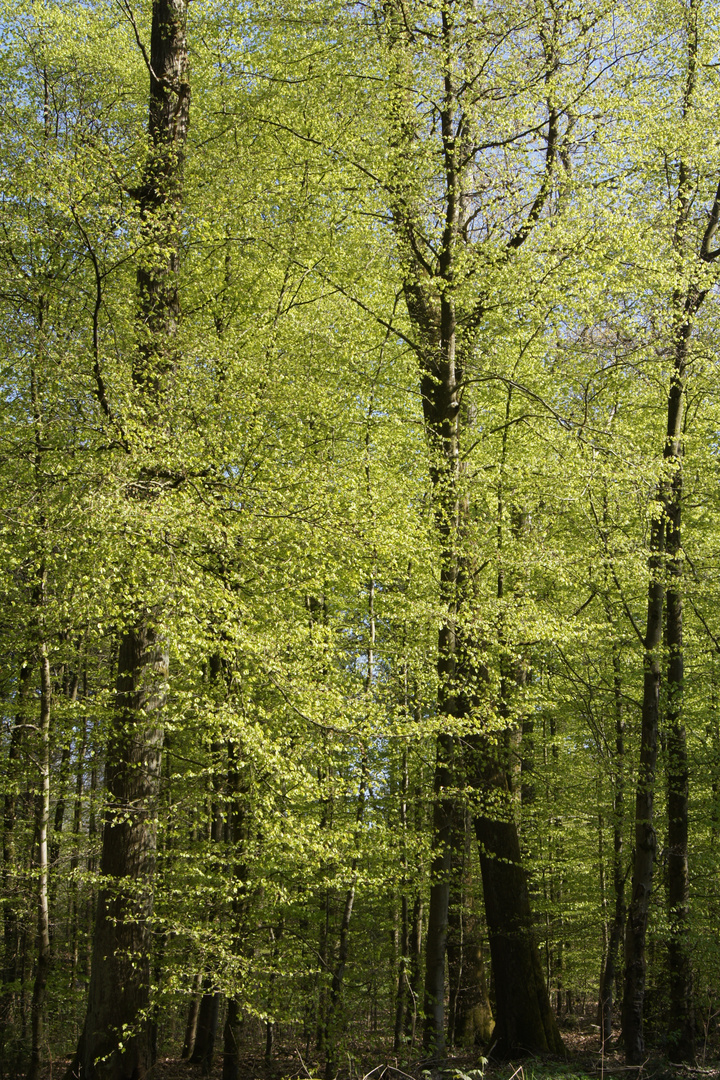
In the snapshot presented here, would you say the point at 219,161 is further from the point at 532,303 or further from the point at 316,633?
the point at 316,633

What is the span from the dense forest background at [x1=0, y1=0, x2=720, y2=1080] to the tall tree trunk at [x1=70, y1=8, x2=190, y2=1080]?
0.04m

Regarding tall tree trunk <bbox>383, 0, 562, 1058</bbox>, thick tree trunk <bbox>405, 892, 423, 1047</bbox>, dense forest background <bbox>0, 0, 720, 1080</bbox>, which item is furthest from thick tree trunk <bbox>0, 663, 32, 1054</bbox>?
thick tree trunk <bbox>405, 892, 423, 1047</bbox>

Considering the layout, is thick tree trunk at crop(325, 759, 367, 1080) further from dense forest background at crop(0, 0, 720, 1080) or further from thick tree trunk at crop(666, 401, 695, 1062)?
thick tree trunk at crop(666, 401, 695, 1062)

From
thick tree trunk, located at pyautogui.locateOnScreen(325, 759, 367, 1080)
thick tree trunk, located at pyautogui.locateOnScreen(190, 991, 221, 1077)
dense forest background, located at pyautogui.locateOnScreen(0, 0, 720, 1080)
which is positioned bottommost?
thick tree trunk, located at pyautogui.locateOnScreen(190, 991, 221, 1077)

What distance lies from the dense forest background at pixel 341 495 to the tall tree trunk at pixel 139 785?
4cm

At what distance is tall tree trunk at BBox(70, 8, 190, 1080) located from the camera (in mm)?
6762

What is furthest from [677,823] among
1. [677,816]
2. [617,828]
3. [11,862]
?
[11,862]

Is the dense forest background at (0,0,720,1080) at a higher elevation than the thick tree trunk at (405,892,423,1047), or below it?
higher

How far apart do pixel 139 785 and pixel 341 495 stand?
10.3 feet

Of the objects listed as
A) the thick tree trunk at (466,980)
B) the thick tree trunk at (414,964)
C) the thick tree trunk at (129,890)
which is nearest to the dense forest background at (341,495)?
the thick tree trunk at (129,890)

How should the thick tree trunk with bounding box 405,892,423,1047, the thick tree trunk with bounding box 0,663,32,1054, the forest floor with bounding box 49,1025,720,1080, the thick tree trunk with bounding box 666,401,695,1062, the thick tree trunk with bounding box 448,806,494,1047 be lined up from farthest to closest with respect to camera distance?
the thick tree trunk with bounding box 405,892,423,1047 → the thick tree trunk with bounding box 448,806,494,1047 → the thick tree trunk with bounding box 0,663,32,1054 → the thick tree trunk with bounding box 666,401,695,1062 → the forest floor with bounding box 49,1025,720,1080

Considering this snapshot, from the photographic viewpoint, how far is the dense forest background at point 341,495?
6.69 metres

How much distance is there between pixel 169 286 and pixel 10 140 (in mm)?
3154

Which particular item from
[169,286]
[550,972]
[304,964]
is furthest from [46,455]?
[550,972]
